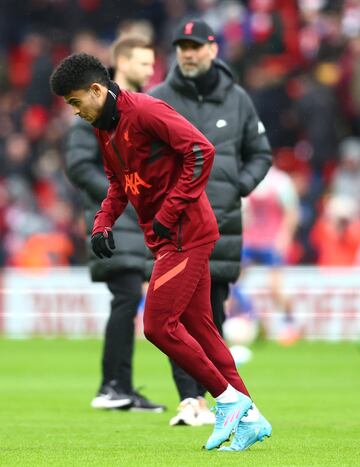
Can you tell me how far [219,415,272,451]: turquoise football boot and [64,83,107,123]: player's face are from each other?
1.80 m

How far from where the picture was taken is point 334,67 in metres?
21.5

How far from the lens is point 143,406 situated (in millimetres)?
9945

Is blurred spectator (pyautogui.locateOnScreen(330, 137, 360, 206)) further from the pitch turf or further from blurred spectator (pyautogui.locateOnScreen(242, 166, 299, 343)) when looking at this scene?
the pitch turf

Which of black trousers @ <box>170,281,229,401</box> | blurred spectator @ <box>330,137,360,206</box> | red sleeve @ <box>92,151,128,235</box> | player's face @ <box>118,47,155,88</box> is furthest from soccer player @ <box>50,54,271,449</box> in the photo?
blurred spectator @ <box>330,137,360,206</box>

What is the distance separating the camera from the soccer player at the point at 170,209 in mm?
7211

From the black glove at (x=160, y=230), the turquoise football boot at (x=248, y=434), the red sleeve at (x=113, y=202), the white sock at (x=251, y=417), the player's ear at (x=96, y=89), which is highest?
the player's ear at (x=96, y=89)

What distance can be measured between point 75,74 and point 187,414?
2.75 m

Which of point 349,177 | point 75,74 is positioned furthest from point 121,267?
point 349,177

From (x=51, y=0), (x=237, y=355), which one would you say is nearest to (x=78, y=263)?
(x=51, y=0)

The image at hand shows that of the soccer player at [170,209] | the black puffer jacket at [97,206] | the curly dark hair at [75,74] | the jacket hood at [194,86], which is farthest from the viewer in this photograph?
the black puffer jacket at [97,206]

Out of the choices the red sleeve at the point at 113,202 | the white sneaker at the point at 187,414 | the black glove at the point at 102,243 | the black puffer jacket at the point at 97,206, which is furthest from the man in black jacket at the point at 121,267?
the black glove at the point at 102,243

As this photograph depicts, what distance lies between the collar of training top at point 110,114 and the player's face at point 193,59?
6.74 feet

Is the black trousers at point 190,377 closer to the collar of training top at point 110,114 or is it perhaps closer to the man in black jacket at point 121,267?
the man in black jacket at point 121,267

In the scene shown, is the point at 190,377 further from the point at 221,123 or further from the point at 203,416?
the point at 221,123
